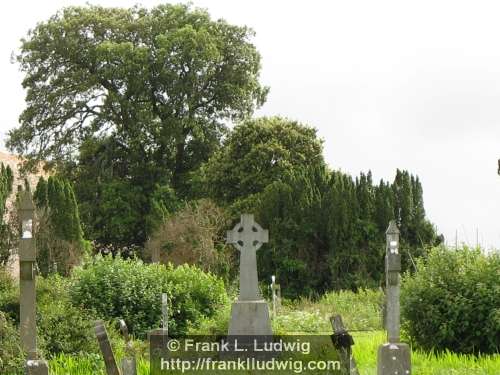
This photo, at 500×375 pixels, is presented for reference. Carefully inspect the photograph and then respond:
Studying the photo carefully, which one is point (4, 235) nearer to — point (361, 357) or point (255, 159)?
point (255, 159)

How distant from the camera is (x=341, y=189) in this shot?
111ft

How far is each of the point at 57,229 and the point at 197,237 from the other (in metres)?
5.45

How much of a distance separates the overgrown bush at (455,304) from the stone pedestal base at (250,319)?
2.69 meters

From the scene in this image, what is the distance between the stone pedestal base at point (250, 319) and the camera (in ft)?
56.2

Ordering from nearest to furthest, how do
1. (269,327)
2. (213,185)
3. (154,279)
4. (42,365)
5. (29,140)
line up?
1. (42,365)
2. (269,327)
3. (154,279)
4. (213,185)
5. (29,140)

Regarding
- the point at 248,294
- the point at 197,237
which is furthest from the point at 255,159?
the point at 248,294

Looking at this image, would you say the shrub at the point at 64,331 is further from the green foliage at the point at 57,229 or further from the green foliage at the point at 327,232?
the green foliage at the point at 327,232

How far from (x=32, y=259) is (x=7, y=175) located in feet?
80.7

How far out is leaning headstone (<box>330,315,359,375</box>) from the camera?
37.0 feet

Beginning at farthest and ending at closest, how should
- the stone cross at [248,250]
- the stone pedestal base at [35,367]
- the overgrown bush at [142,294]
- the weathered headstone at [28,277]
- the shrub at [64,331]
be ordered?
1. the overgrown bush at [142,294]
2. the stone cross at [248,250]
3. the shrub at [64,331]
4. the weathered headstone at [28,277]
5. the stone pedestal base at [35,367]

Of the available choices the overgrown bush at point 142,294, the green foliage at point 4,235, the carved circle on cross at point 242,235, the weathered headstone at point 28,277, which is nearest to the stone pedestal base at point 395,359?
the weathered headstone at point 28,277

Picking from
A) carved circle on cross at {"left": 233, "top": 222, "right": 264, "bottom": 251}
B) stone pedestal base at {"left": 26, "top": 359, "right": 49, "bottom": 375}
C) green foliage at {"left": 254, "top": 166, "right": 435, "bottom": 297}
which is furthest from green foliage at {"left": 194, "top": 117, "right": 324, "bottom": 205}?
stone pedestal base at {"left": 26, "top": 359, "right": 49, "bottom": 375}

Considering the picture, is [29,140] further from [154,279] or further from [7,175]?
[154,279]

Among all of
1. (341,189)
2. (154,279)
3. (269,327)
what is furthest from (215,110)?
(269,327)
